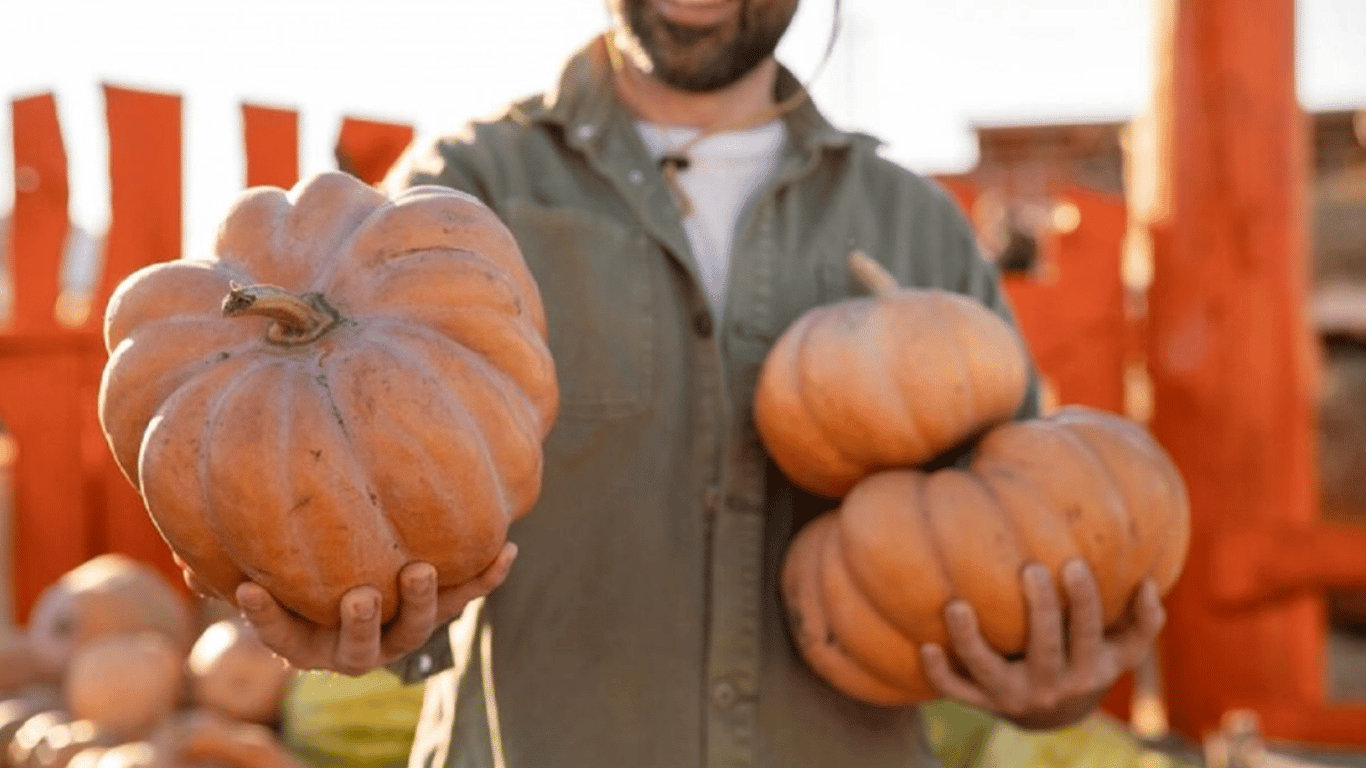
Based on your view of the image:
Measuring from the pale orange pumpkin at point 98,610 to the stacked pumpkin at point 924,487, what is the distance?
2.85 m

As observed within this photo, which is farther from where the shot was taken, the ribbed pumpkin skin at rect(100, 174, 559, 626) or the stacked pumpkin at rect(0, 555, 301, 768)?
the stacked pumpkin at rect(0, 555, 301, 768)

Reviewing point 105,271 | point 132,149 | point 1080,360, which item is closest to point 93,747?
point 105,271

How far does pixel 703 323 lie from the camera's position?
217 cm

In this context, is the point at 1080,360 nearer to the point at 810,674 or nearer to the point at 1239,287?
the point at 1239,287

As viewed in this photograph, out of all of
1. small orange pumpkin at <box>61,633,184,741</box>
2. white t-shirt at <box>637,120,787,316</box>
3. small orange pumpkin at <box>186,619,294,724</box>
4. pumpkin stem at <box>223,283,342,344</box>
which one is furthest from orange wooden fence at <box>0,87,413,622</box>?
pumpkin stem at <box>223,283,342,344</box>

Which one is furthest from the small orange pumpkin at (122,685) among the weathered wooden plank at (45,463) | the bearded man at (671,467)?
the bearded man at (671,467)

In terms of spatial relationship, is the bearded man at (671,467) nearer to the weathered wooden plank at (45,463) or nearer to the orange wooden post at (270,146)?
the orange wooden post at (270,146)

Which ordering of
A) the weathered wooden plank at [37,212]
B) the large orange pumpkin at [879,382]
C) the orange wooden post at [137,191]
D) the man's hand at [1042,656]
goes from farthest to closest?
the orange wooden post at [137,191] < the weathered wooden plank at [37,212] < the large orange pumpkin at [879,382] < the man's hand at [1042,656]

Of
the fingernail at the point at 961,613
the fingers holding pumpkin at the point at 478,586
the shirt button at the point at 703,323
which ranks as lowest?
the fingernail at the point at 961,613

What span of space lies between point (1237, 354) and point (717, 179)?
9.70ft

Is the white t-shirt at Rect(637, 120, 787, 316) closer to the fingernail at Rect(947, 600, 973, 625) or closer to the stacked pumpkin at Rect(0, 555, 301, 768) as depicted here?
the fingernail at Rect(947, 600, 973, 625)

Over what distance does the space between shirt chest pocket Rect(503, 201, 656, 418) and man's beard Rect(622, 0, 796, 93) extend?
0.31 meters

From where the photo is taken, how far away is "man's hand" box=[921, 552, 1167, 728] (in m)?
1.96

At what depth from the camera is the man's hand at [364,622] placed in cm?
156
